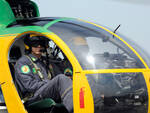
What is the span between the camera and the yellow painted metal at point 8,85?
4.05 m

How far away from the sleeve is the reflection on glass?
826 mm

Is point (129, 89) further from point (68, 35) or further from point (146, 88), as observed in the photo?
point (68, 35)

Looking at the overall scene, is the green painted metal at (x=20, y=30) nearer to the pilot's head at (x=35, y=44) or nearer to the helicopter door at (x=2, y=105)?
the pilot's head at (x=35, y=44)

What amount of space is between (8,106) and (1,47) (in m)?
0.78

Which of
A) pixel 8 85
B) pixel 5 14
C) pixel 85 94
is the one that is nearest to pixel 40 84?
pixel 8 85

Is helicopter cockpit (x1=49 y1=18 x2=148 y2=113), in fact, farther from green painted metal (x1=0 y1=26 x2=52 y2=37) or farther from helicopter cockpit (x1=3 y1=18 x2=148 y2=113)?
green painted metal (x1=0 y1=26 x2=52 y2=37)

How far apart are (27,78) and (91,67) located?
3.03ft

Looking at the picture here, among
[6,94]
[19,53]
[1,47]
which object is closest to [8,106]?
[6,94]

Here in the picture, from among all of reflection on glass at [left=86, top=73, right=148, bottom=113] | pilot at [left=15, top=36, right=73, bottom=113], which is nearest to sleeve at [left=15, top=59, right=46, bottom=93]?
pilot at [left=15, top=36, right=73, bottom=113]

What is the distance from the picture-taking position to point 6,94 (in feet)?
13.5

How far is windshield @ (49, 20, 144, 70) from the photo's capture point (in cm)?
370

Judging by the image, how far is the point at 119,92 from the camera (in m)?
3.61

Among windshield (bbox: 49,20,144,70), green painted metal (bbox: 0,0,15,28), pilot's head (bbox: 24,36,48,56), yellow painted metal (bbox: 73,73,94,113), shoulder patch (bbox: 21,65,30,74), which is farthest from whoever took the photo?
green painted metal (bbox: 0,0,15,28)

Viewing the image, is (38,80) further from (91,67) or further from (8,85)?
(91,67)
